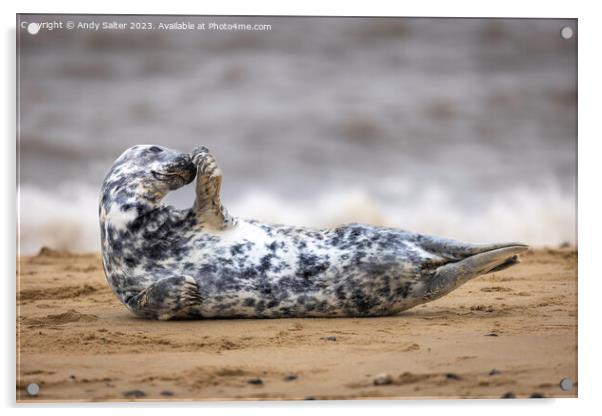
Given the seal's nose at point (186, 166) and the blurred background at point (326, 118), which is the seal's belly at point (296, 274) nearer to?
the seal's nose at point (186, 166)

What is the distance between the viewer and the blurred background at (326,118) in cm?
733

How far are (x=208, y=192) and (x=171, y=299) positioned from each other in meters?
0.93

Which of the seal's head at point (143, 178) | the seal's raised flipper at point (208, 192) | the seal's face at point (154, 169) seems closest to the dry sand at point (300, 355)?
the seal's raised flipper at point (208, 192)

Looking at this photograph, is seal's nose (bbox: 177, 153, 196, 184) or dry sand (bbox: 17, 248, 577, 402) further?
seal's nose (bbox: 177, 153, 196, 184)

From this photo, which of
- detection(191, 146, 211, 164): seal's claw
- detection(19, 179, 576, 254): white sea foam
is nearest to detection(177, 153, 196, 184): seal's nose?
detection(191, 146, 211, 164): seal's claw

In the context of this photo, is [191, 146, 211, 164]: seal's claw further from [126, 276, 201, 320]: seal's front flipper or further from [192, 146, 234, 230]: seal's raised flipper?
[126, 276, 201, 320]: seal's front flipper

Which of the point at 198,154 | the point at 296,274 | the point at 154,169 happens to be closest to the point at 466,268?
the point at 296,274

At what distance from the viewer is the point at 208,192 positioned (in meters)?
7.50

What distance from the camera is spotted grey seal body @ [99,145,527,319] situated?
23.9 feet

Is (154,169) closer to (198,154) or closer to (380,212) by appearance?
(198,154)

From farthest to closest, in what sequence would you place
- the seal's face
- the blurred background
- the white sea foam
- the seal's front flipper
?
the white sea foam → the seal's face → the blurred background → the seal's front flipper

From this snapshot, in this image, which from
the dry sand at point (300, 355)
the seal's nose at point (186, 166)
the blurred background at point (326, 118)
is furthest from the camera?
the seal's nose at point (186, 166)

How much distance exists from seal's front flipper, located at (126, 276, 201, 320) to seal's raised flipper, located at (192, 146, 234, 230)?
584mm

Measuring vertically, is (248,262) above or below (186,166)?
below
